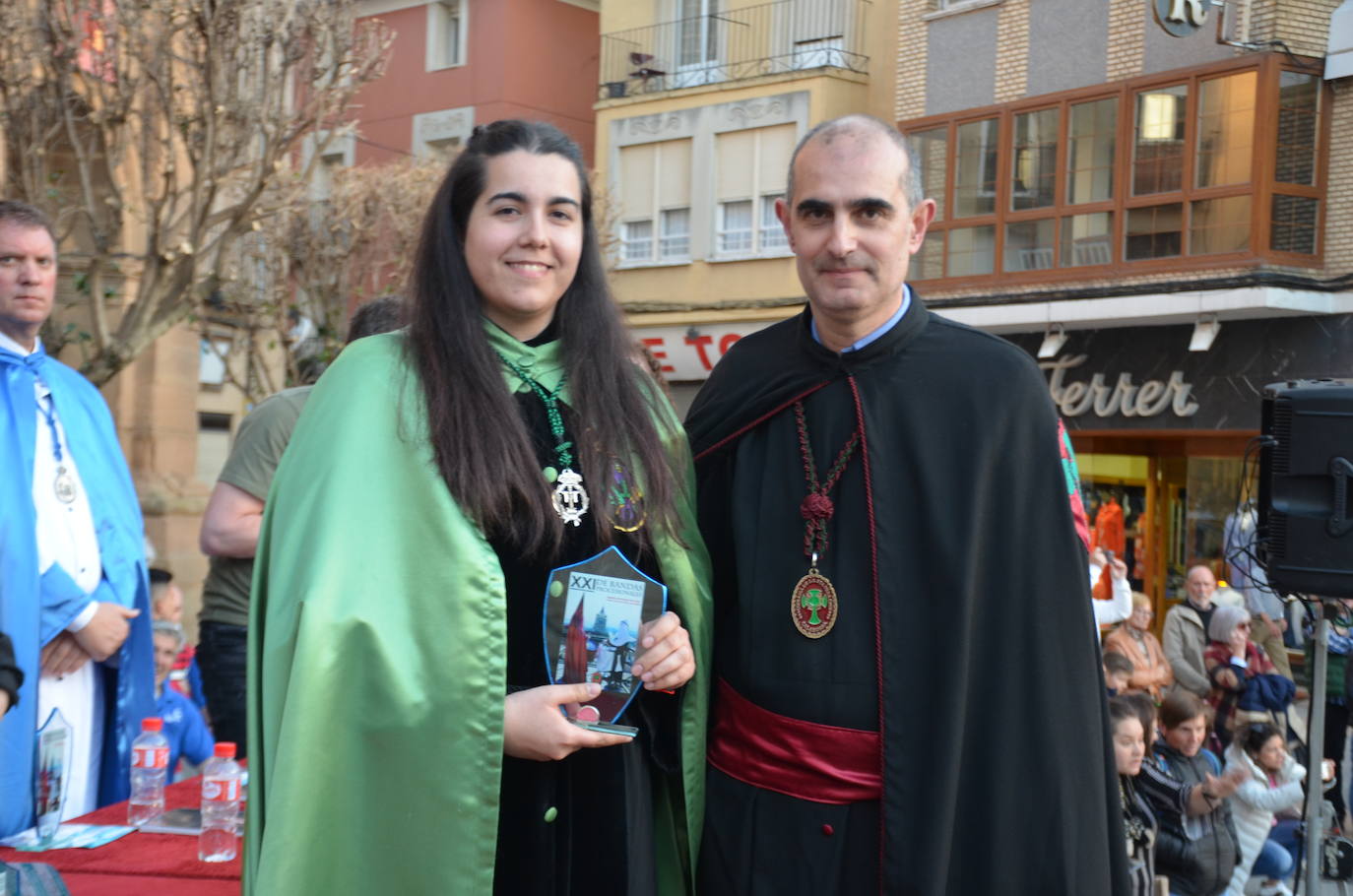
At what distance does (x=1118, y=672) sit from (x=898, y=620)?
508cm

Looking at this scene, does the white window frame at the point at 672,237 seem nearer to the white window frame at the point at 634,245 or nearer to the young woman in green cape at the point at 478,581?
the white window frame at the point at 634,245

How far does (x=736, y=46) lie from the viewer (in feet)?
71.9

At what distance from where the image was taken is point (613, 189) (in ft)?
75.0

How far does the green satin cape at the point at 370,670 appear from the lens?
2.53m

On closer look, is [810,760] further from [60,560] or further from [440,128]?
[440,128]

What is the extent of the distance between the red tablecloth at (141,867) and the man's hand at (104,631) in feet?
3.63

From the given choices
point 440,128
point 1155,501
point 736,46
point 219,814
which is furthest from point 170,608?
point 440,128

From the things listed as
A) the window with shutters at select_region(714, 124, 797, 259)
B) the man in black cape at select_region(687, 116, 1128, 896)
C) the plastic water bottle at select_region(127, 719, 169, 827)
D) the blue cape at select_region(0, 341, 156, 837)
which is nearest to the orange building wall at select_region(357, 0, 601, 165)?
the window with shutters at select_region(714, 124, 797, 259)

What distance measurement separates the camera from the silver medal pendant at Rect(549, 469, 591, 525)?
281 centimetres

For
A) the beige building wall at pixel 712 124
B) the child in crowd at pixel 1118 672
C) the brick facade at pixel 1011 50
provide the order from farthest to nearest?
1. the beige building wall at pixel 712 124
2. the brick facade at pixel 1011 50
3. the child in crowd at pixel 1118 672

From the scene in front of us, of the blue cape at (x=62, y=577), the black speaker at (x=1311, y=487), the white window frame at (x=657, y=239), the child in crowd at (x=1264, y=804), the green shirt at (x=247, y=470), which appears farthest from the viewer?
the white window frame at (x=657, y=239)

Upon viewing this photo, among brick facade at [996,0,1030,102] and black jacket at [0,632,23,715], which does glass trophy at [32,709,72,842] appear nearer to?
black jacket at [0,632,23,715]

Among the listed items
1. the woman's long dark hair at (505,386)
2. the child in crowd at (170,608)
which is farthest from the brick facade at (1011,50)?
the woman's long dark hair at (505,386)

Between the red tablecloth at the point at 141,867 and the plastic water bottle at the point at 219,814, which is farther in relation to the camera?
the plastic water bottle at the point at 219,814
